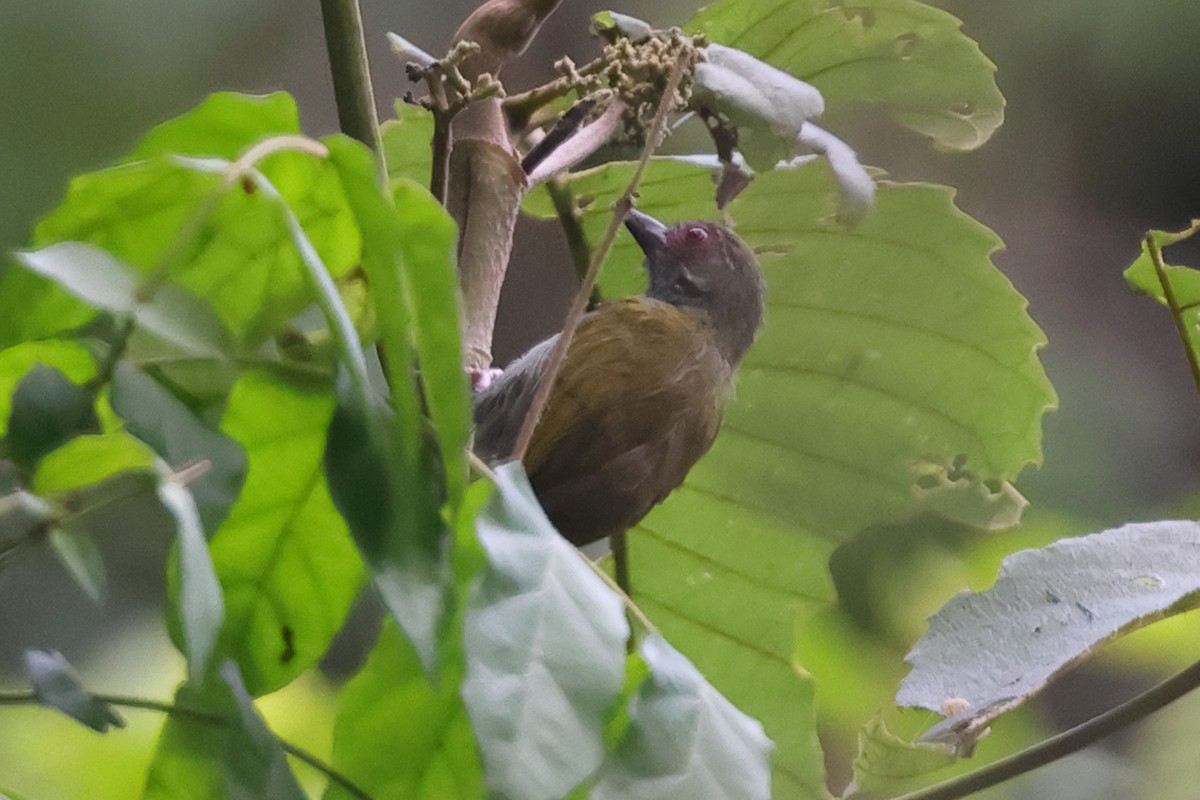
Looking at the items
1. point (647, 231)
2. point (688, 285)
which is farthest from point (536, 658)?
point (688, 285)

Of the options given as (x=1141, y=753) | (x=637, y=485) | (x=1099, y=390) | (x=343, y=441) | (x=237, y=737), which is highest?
(x=343, y=441)

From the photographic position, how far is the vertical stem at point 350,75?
24.3 inches

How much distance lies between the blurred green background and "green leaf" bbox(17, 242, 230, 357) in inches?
42.7

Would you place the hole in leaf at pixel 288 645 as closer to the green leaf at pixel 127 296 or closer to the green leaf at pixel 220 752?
the green leaf at pixel 220 752

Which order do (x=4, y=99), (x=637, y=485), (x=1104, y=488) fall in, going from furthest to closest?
(x=1104, y=488), (x=4, y=99), (x=637, y=485)

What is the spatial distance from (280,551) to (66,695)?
109 millimetres

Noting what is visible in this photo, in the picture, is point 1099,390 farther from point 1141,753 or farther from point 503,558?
point 503,558

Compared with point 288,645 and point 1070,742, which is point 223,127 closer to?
point 288,645

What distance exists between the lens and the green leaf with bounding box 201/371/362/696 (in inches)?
20.9

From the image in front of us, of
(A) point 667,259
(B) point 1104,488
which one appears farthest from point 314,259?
(B) point 1104,488

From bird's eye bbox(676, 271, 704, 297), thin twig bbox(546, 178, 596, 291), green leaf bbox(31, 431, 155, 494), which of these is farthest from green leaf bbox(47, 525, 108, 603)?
bird's eye bbox(676, 271, 704, 297)

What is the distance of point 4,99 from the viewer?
201 cm

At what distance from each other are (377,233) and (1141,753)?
7.12 ft

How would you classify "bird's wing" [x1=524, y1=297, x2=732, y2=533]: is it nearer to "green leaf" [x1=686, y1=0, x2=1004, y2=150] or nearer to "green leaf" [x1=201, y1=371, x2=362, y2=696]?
"green leaf" [x1=686, y1=0, x2=1004, y2=150]
